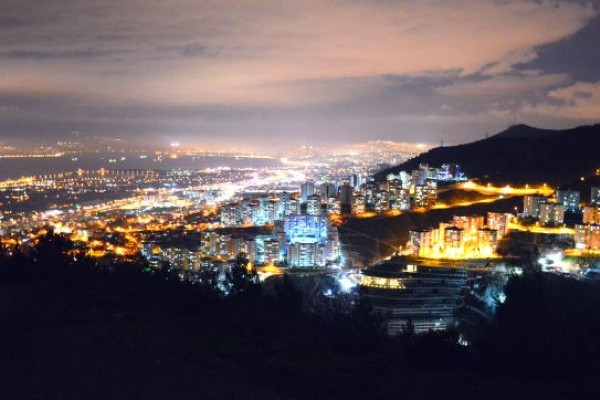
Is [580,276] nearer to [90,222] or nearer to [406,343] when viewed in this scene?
[406,343]

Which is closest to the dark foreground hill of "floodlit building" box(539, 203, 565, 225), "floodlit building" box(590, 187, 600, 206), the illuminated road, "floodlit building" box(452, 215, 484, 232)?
"floodlit building" box(452, 215, 484, 232)

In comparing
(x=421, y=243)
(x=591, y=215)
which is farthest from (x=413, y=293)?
(x=591, y=215)

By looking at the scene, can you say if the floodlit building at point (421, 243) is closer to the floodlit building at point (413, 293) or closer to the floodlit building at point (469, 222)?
the floodlit building at point (413, 293)

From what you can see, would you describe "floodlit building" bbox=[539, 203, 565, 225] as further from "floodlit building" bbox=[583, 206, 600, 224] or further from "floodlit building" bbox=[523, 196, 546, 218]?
"floodlit building" bbox=[583, 206, 600, 224]

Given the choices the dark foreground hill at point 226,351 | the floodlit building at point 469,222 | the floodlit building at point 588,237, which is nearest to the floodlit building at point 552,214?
the floodlit building at point 469,222

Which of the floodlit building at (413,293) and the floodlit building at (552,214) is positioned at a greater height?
the floodlit building at (552,214)

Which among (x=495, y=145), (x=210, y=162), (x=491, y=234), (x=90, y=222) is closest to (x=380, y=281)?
(x=491, y=234)

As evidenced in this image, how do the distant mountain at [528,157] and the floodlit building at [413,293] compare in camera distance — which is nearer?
the floodlit building at [413,293]

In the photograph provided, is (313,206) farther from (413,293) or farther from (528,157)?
(528,157)
